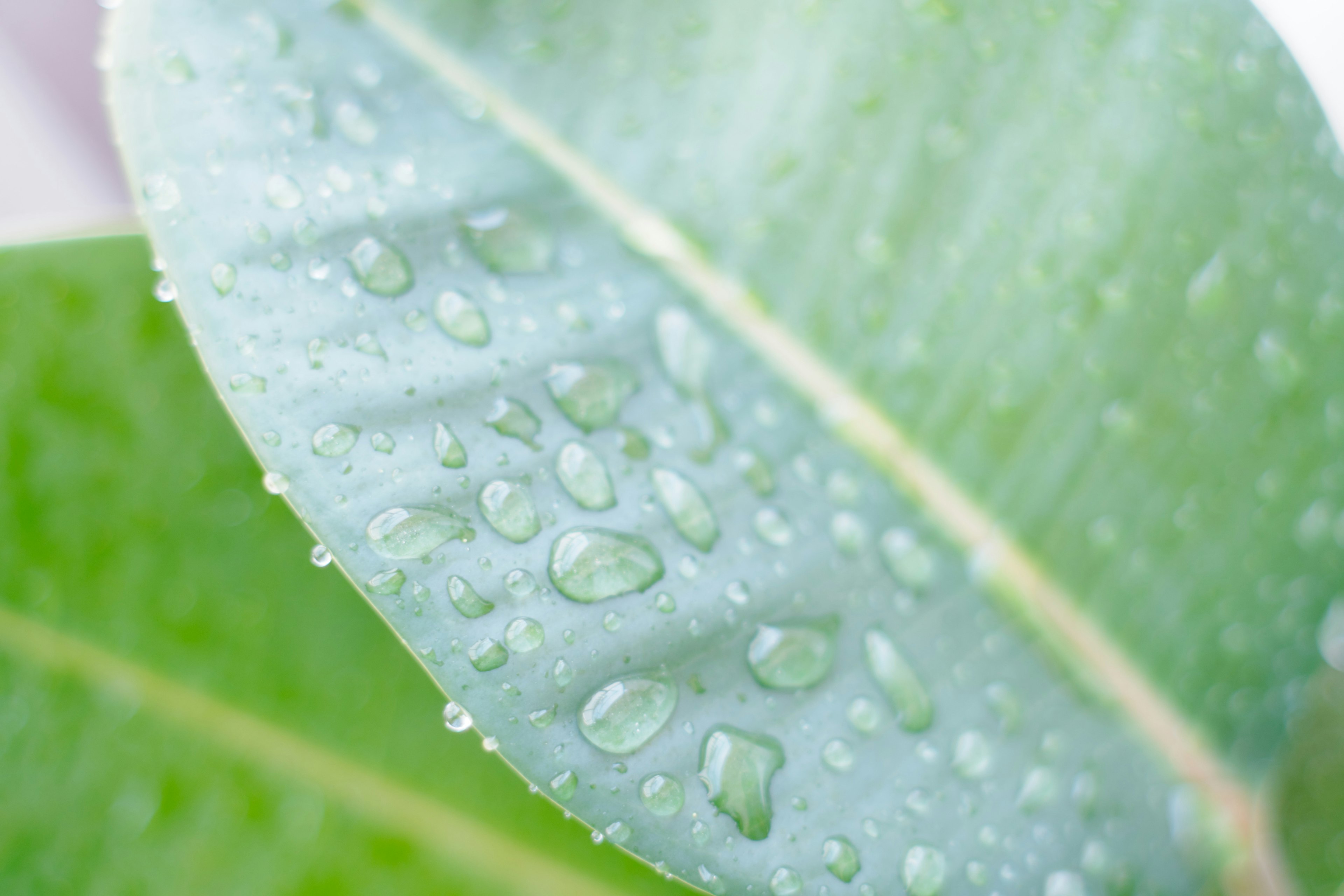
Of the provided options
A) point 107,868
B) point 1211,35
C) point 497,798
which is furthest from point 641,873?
point 1211,35

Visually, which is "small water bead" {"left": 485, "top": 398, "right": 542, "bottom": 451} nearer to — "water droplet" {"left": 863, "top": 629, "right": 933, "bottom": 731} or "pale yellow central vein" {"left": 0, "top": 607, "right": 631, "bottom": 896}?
"water droplet" {"left": 863, "top": 629, "right": 933, "bottom": 731}

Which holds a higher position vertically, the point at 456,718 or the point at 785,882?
the point at 456,718

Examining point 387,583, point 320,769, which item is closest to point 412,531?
point 387,583

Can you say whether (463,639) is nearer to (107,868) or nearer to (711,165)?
(711,165)

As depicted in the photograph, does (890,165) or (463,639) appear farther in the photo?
(890,165)

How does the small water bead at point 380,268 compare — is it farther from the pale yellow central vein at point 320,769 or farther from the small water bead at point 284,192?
the pale yellow central vein at point 320,769

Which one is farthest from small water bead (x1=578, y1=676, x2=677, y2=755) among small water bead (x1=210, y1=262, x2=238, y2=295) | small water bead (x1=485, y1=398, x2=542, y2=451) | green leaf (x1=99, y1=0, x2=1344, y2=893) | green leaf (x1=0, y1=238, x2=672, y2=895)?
green leaf (x1=0, y1=238, x2=672, y2=895)

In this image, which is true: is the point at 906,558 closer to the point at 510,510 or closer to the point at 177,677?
the point at 510,510

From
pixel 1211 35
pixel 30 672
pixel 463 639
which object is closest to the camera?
pixel 463 639
